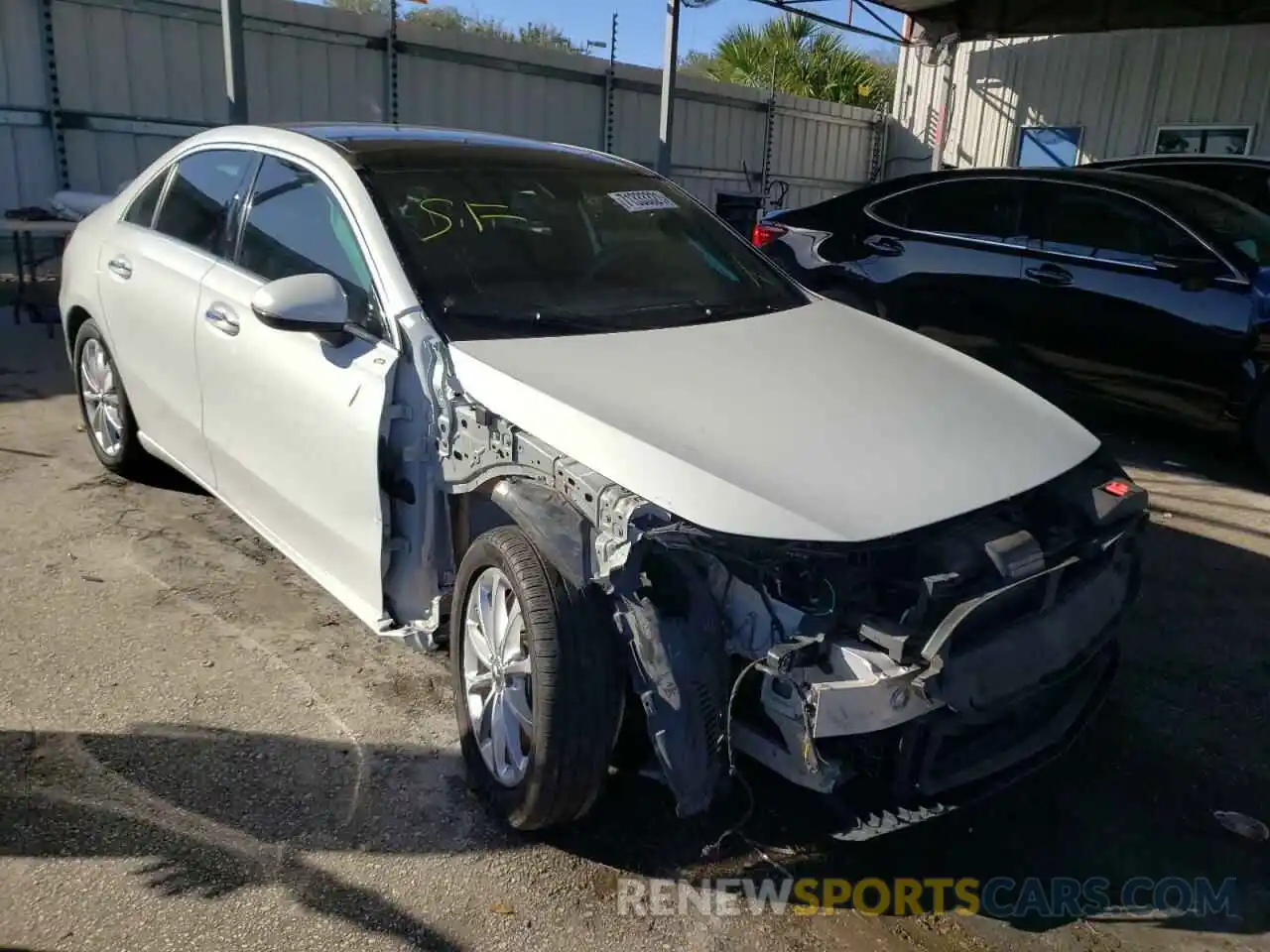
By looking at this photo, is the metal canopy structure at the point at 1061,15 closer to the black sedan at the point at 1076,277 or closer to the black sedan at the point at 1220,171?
the black sedan at the point at 1220,171

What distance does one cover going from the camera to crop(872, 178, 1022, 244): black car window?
6570 mm

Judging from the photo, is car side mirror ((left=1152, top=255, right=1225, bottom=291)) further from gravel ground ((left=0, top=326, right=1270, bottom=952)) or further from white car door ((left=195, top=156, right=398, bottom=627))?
white car door ((left=195, top=156, right=398, bottom=627))

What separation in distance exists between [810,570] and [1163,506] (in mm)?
3799

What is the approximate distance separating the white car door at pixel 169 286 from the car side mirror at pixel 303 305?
1013 mm

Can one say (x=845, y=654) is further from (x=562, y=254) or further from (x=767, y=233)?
(x=767, y=233)

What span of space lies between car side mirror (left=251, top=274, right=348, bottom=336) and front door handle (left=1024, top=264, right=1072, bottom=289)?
4.73 m

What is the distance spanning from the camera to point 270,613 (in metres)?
3.78

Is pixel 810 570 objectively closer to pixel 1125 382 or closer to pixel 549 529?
pixel 549 529

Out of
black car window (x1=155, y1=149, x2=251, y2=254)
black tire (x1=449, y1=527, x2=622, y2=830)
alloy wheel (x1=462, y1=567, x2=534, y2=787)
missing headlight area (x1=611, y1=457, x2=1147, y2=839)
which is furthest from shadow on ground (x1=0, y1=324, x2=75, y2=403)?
missing headlight area (x1=611, y1=457, x2=1147, y2=839)

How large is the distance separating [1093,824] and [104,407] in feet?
14.2

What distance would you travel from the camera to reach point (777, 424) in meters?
2.58

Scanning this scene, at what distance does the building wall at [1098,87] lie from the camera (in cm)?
1174

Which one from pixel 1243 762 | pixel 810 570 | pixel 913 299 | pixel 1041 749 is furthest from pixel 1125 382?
pixel 810 570

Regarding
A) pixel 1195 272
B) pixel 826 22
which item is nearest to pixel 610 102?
pixel 826 22
